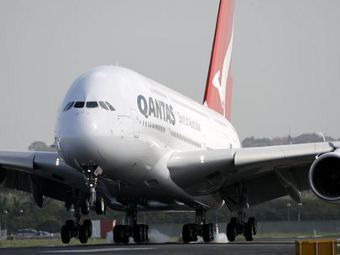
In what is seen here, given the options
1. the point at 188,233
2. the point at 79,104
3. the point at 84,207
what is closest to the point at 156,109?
the point at 79,104

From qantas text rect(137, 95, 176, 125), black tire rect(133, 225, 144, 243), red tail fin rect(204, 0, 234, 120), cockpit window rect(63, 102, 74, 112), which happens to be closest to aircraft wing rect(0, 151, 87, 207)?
black tire rect(133, 225, 144, 243)

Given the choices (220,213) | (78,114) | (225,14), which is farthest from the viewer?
(225,14)

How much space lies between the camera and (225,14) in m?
51.2

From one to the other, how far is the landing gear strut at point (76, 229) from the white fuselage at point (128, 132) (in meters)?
1.58

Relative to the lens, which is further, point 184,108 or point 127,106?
point 184,108

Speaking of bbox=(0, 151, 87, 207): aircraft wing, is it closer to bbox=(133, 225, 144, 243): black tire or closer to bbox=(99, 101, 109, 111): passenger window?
bbox=(133, 225, 144, 243): black tire

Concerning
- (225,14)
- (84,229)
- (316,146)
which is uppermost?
(225,14)

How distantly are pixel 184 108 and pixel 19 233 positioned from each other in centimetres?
1883

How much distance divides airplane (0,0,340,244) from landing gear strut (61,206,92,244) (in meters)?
0.03

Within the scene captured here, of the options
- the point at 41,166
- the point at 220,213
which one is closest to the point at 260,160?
the point at 41,166

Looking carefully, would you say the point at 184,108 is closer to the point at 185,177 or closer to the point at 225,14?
the point at 185,177

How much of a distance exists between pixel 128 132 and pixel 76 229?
17.3ft

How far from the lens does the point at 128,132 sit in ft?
102

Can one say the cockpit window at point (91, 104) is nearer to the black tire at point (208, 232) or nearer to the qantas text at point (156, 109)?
the qantas text at point (156, 109)
